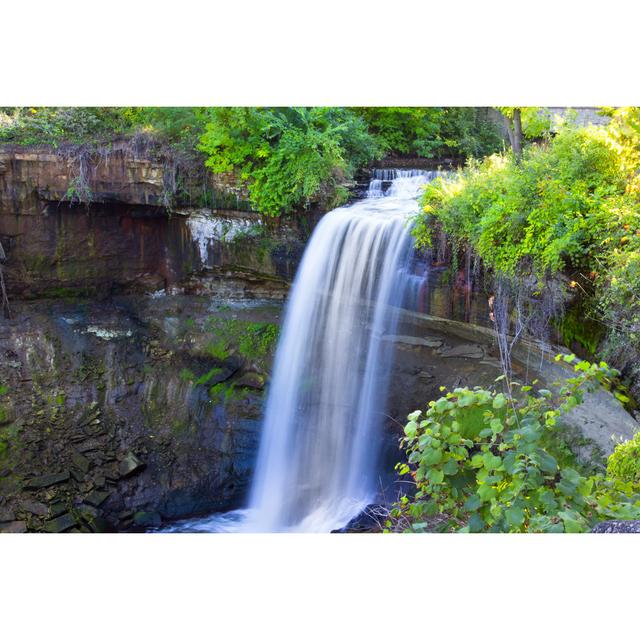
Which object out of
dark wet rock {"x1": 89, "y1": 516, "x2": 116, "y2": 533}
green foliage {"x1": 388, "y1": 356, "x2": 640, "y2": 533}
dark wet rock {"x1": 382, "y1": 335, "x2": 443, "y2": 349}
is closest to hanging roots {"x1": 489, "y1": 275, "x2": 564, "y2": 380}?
dark wet rock {"x1": 382, "y1": 335, "x2": 443, "y2": 349}

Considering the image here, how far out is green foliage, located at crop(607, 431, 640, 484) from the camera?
9.72ft

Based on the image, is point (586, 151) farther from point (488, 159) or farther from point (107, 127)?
point (107, 127)

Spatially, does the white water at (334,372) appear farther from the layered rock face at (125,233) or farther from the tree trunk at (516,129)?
the tree trunk at (516,129)

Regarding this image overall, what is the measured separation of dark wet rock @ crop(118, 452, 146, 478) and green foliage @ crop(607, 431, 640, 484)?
15.7ft

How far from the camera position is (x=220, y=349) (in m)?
7.20

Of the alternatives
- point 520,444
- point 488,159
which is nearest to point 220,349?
point 488,159

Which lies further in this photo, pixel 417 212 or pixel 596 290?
pixel 417 212

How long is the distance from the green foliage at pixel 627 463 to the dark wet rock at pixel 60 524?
488cm

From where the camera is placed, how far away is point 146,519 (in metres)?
5.96

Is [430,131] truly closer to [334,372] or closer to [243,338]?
[334,372]

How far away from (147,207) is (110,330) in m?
1.64

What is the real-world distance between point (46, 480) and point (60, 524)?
599 mm

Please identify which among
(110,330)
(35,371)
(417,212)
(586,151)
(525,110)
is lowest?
(35,371)

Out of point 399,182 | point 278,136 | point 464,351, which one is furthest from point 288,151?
point 464,351
